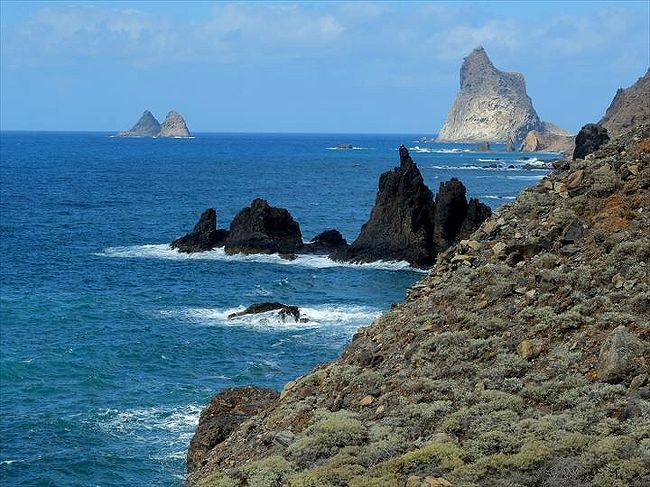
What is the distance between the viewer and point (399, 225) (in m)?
69.4

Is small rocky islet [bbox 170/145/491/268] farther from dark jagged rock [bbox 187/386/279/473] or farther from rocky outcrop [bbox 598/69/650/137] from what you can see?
rocky outcrop [bbox 598/69/650/137]

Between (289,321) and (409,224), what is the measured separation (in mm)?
24704

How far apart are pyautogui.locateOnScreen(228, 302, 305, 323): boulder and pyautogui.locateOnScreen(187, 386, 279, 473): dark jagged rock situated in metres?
22.1

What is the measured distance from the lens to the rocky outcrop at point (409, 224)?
67375mm

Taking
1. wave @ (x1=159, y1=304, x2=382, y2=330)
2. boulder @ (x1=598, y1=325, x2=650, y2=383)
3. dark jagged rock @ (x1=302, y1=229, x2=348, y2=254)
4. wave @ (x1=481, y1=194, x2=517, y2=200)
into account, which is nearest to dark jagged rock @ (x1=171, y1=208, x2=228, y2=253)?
dark jagged rock @ (x1=302, y1=229, x2=348, y2=254)

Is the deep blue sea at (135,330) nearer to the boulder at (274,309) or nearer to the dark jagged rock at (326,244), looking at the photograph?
the boulder at (274,309)

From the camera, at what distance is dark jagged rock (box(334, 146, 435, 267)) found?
67.1 meters

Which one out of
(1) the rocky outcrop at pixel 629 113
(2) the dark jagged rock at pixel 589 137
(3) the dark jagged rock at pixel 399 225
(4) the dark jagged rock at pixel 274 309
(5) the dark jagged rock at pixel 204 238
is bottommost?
(4) the dark jagged rock at pixel 274 309

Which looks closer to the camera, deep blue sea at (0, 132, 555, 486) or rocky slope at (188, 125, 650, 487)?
rocky slope at (188, 125, 650, 487)

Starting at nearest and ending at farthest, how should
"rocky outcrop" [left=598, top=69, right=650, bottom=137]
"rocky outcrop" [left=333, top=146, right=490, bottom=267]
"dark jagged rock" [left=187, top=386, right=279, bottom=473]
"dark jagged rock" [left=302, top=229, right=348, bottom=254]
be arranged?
"dark jagged rock" [left=187, top=386, right=279, bottom=473] < "rocky outcrop" [left=333, top=146, right=490, bottom=267] < "dark jagged rock" [left=302, top=229, right=348, bottom=254] < "rocky outcrop" [left=598, top=69, right=650, bottom=137]

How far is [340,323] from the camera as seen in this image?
46.2 m

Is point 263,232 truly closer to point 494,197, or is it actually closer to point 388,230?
point 388,230

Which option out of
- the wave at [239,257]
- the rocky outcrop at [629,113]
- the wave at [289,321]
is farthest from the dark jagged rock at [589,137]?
the wave at [289,321]

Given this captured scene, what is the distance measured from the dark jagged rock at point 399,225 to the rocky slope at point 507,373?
148ft
